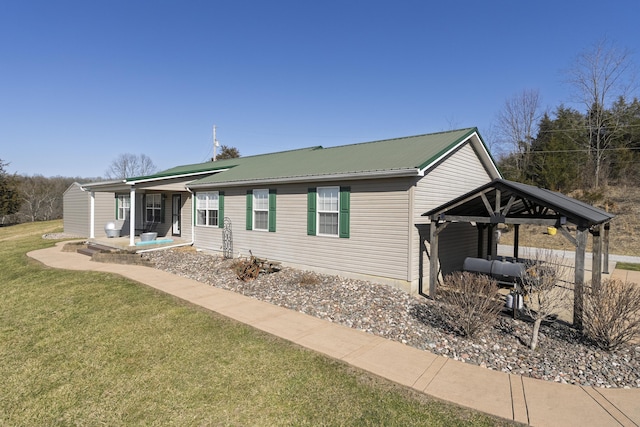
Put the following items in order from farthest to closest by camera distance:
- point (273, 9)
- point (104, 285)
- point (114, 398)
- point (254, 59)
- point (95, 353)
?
point (254, 59) < point (273, 9) < point (104, 285) < point (95, 353) < point (114, 398)

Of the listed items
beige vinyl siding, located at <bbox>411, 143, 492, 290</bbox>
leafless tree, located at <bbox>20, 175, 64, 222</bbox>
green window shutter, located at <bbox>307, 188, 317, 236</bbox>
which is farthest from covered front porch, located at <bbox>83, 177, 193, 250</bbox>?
leafless tree, located at <bbox>20, 175, 64, 222</bbox>

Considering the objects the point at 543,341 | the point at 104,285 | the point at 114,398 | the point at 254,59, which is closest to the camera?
the point at 114,398

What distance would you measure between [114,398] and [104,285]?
5995 mm

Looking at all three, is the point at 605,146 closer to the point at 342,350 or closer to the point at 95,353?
the point at 342,350

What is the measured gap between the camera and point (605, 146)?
2712 centimetres

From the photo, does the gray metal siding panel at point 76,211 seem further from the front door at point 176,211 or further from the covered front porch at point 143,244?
the front door at point 176,211

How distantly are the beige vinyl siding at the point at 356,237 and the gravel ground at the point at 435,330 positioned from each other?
0.50 metres

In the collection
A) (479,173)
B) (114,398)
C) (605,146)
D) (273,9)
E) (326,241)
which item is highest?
(273,9)

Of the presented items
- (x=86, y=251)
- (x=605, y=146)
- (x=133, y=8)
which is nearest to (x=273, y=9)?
(x=133, y=8)

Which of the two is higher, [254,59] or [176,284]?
[254,59]

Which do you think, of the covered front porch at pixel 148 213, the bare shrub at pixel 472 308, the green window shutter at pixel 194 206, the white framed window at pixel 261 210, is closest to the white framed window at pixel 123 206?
the covered front porch at pixel 148 213

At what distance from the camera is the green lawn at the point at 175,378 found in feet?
12.3

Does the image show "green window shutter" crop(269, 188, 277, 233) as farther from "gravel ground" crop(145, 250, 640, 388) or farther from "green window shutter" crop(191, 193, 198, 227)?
"green window shutter" crop(191, 193, 198, 227)

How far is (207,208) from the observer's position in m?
14.2
